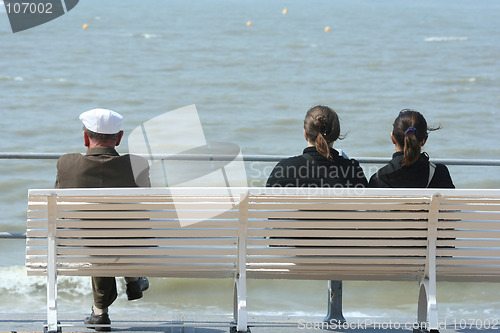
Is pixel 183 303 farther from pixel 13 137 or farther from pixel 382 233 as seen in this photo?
pixel 13 137

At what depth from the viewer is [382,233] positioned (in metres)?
3.92

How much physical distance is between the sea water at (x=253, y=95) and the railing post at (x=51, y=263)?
6.13m

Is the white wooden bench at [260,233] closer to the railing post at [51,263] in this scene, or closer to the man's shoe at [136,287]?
the railing post at [51,263]

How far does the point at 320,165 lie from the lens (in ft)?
13.8

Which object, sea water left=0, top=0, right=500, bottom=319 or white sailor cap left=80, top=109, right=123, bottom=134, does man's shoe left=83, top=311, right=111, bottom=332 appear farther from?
sea water left=0, top=0, right=500, bottom=319

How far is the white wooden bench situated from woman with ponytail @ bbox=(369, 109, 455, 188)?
0.36m

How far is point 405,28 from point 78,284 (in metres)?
54.5

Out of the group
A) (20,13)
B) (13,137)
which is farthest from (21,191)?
(20,13)

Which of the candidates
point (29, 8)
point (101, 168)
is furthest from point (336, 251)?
point (29, 8)

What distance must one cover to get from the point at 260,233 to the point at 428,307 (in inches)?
31.3

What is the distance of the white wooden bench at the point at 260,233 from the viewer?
3822mm

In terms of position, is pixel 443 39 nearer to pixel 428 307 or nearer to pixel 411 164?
pixel 411 164

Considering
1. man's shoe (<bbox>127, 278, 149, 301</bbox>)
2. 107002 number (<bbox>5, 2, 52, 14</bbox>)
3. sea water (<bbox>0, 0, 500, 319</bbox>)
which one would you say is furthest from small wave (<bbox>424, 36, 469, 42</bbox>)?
man's shoe (<bbox>127, 278, 149, 301</bbox>)

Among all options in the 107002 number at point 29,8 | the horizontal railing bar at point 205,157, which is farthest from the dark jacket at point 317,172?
the 107002 number at point 29,8
